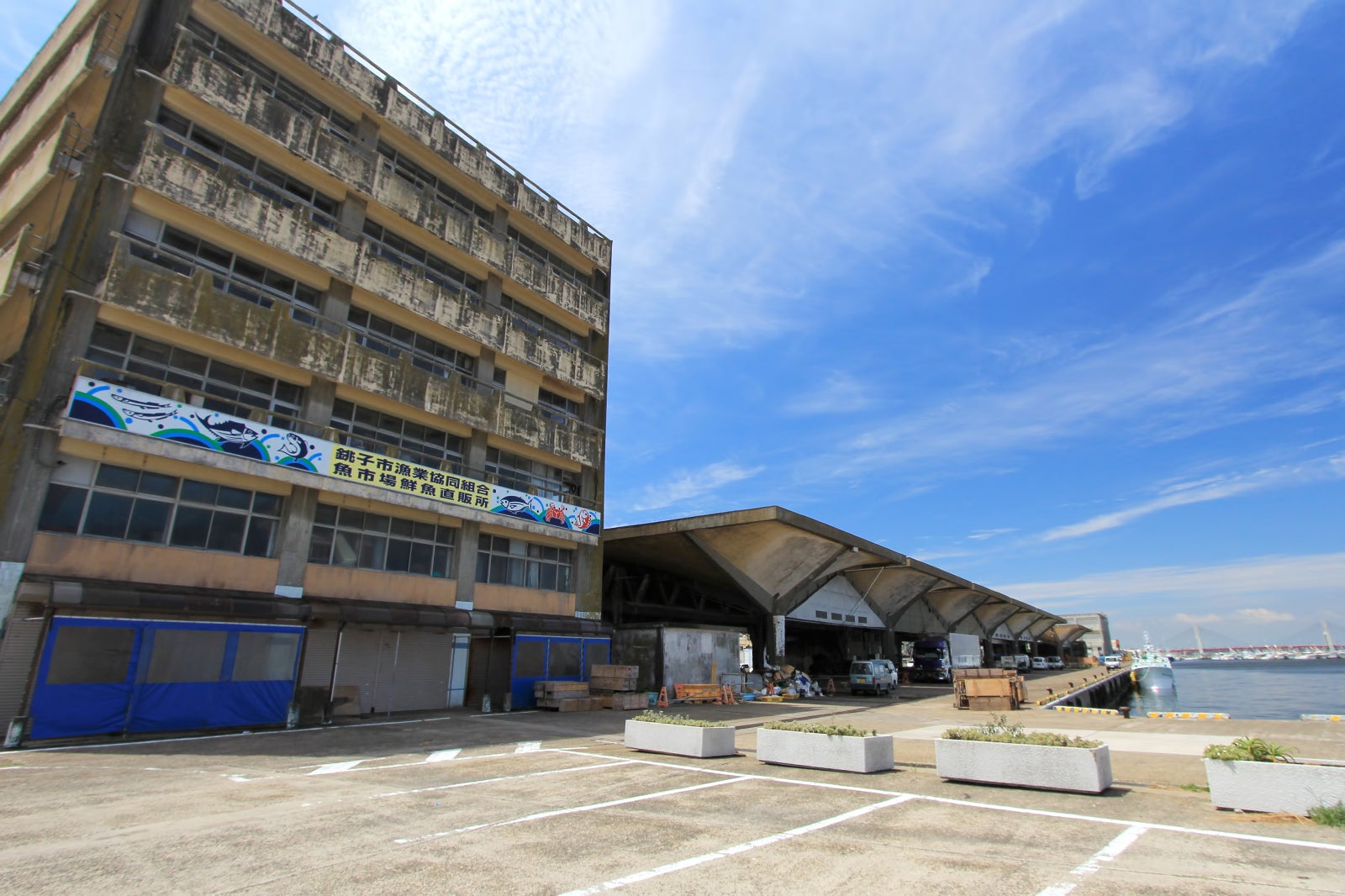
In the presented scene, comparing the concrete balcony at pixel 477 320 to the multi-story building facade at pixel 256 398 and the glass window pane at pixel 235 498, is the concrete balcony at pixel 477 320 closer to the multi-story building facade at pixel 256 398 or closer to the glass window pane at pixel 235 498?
the multi-story building facade at pixel 256 398

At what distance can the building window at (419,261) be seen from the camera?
28.1m

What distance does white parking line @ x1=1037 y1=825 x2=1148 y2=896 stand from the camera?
609 centimetres

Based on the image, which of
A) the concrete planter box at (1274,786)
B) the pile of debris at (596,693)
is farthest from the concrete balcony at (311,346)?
the concrete planter box at (1274,786)

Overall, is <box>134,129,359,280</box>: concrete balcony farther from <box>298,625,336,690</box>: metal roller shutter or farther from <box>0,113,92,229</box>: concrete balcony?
<box>298,625,336,690</box>: metal roller shutter

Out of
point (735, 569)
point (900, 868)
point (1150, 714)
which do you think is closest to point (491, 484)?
point (735, 569)

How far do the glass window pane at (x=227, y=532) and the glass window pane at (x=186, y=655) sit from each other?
278cm

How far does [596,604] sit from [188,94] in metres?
26.4

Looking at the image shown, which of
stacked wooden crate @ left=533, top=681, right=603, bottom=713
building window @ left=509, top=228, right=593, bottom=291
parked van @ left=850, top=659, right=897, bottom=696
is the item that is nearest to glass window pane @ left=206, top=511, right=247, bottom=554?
stacked wooden crate @ left=533, top=681, right=603, bottom=713

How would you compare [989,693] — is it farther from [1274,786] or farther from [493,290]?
[493,290]

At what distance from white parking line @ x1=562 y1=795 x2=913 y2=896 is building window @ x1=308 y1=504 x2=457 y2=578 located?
2086cm

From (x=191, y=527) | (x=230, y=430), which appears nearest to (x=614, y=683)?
(x=191, y=527)

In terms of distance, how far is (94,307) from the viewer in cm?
1891

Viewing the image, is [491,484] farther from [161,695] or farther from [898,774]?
[898,774]

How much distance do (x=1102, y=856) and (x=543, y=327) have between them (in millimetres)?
33067
